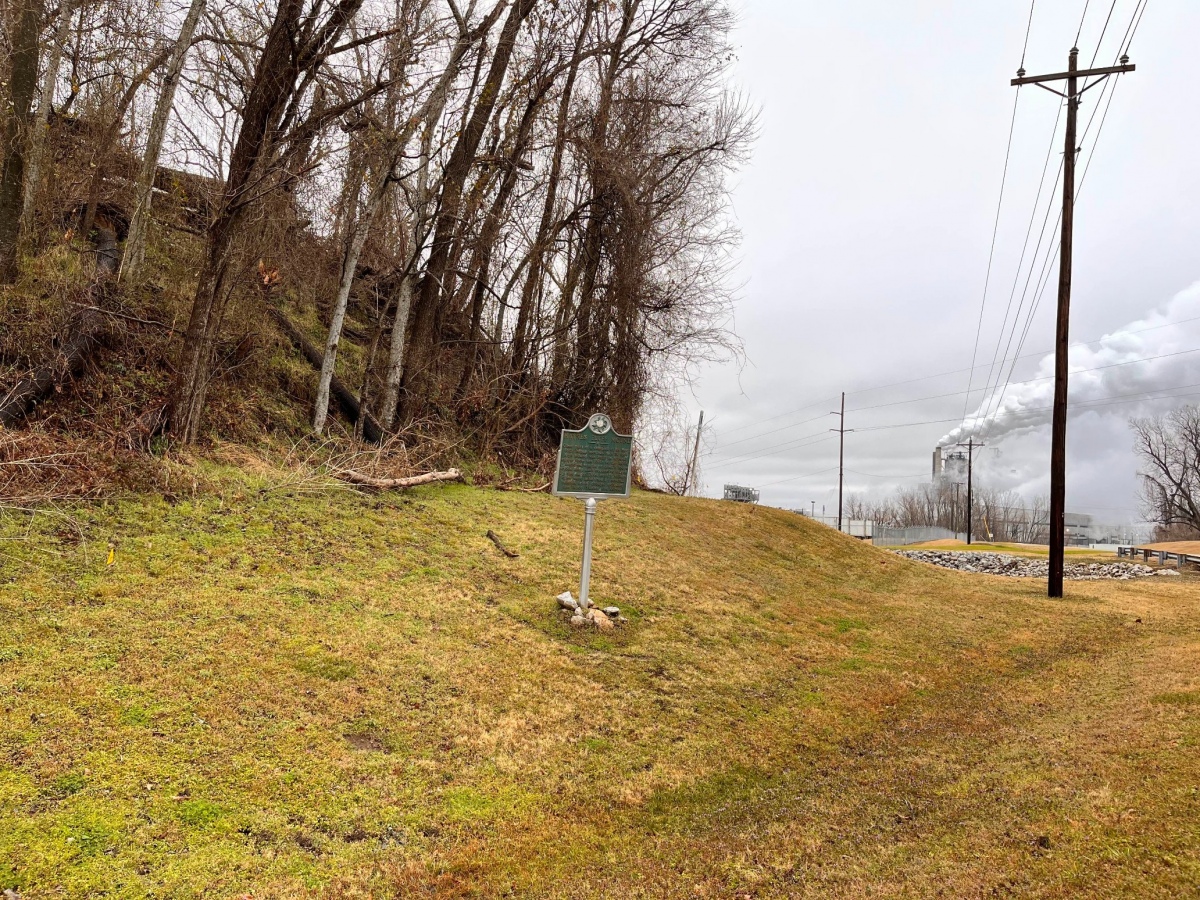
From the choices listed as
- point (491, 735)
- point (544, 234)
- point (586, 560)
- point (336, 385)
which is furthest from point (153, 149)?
point (491, 735)

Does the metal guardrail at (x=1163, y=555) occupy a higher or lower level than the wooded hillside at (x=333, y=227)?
lower

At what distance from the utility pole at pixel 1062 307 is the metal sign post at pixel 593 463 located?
34.4 feet

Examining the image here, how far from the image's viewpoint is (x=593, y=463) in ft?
27.0

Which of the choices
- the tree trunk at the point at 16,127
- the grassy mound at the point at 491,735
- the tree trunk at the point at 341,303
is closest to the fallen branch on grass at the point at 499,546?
the grassy mound at the point at 491,735

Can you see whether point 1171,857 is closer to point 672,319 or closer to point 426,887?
point 426,887

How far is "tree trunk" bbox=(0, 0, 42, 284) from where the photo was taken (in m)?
8.79

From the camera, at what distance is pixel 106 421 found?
791 centimetres

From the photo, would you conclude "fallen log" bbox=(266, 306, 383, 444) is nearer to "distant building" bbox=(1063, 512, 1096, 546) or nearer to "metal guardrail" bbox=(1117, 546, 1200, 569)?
"metal guardrail" bbox=(1117, 546, 1200, 569)

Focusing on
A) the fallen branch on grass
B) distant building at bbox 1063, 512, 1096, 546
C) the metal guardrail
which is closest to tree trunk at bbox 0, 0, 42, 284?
the fallen branch on grass

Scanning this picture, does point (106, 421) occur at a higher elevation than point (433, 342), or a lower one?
lower

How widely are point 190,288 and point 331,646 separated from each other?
8.94m

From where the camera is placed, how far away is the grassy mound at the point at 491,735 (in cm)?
328

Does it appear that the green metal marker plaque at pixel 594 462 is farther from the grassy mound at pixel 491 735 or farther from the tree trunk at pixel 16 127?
the tree trunk at pixel 16 127

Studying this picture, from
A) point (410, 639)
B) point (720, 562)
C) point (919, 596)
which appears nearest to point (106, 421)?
point (410, 639)
